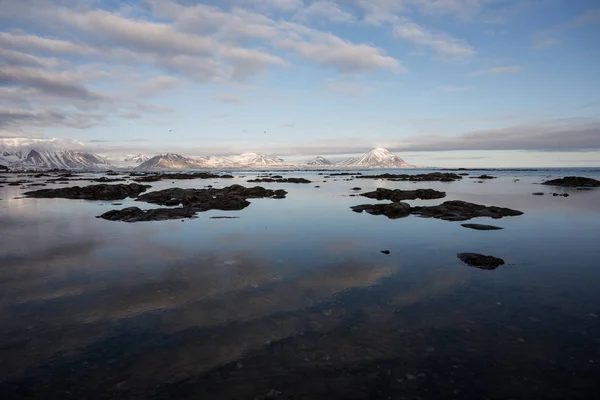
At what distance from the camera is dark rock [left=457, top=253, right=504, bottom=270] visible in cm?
1589

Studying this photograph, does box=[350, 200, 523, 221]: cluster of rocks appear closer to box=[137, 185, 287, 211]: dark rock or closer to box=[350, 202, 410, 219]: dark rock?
box=[350, 202, 410, 219]: dark rock

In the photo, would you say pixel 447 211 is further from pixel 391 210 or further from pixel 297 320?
pixel 297 320

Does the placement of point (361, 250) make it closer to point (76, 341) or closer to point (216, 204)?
point (76, 341)

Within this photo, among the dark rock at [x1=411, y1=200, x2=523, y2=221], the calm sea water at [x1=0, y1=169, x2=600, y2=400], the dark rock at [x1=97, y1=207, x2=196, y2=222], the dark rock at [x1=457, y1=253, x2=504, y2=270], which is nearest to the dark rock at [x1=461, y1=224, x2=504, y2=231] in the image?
the dark rock at [x1=411, y1=200, x2=523, y2=221]

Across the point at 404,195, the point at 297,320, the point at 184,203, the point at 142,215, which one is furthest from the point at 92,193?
the point at 297,320

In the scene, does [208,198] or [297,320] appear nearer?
[297,320]

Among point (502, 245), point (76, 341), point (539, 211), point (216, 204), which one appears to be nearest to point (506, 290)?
point (502, 245)

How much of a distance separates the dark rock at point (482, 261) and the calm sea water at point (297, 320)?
497 mm

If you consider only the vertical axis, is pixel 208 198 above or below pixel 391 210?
above

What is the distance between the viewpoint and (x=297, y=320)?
10.5 metres

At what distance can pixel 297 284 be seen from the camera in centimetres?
1356

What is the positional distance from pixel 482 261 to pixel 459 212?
56.2 ft

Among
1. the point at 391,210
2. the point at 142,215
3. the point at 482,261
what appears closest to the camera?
the point at 482,261

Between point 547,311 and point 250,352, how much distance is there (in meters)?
9.35
